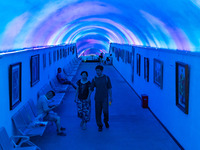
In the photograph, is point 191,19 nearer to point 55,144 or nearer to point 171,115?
point 171,115

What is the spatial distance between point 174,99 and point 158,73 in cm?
205

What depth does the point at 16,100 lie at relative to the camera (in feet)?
22.1

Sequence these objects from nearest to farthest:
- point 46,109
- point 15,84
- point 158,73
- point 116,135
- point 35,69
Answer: point 15,84 < point 46,109 < point 116,135 < point 158,73 < point 35,69

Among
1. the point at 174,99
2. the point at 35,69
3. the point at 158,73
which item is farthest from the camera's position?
the point at 35,69

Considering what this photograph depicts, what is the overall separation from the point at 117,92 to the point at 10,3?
855 cm

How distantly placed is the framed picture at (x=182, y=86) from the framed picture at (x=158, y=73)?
5.83ft

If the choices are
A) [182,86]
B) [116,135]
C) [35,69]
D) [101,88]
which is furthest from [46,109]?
[182,86]

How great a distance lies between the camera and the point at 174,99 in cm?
703

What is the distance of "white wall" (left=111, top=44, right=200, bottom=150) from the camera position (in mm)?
5570

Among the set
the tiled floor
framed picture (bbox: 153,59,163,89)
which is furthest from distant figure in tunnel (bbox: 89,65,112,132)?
framed picture (bbox: 153,59,163,89)

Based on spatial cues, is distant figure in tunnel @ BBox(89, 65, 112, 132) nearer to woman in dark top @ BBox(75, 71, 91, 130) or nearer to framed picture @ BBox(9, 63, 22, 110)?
woman in dark top @ BBox(75, 71, 91, 130)

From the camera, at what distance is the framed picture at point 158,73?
848cm

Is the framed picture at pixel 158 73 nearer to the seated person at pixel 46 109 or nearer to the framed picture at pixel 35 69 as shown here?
the seated person at pixel 46 109

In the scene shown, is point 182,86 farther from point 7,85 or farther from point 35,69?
point 35,69
